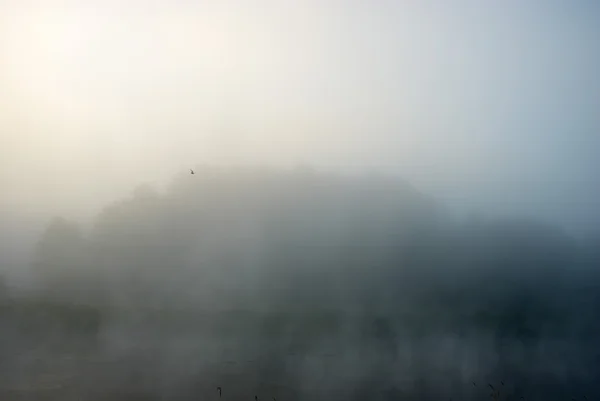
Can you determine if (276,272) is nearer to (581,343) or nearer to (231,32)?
(231,32)

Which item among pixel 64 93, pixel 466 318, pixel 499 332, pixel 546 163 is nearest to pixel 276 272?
pixel 466 318

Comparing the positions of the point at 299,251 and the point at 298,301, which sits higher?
the point at 299,251

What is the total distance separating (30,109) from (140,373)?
1.25 metres

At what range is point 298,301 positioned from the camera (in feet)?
7.06

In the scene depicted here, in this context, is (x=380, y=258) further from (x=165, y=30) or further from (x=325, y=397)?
(x=165, y=30)

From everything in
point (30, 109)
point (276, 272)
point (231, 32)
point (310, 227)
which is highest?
point (231, 32)

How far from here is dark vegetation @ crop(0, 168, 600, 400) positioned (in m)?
2.06

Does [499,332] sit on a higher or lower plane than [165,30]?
lower

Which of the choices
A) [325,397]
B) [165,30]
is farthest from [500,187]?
[165,30]

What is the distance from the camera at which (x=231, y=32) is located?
214 cm

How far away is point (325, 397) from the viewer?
2129mm

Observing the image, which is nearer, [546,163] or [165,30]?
[165,30]

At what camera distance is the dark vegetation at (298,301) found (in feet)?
6.77

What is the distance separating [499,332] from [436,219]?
2.00 feet
